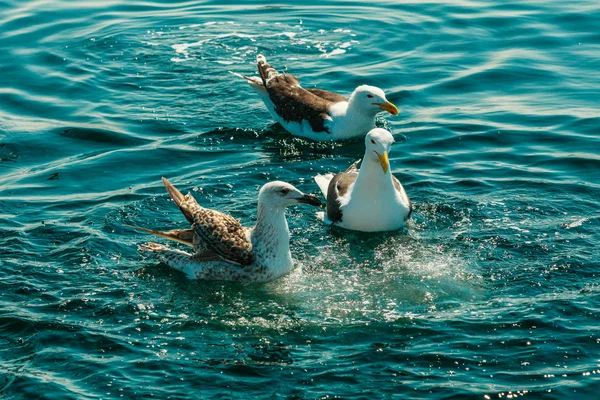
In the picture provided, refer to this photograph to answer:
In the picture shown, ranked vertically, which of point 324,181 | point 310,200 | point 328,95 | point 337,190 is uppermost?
point 328,95

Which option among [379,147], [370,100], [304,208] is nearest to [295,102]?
[370,100]

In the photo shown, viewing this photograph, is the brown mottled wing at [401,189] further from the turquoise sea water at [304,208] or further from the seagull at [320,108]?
the seagull at [320,108]

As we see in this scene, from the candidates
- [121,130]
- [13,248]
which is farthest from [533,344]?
[121,130]

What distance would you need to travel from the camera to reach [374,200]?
13234mm

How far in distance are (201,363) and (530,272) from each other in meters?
4.11

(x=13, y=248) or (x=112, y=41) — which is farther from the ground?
(x=112, y=41)

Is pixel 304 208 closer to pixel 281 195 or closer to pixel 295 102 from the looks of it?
pixel 281 195

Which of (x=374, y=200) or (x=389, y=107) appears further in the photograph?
(x=389, y=107)

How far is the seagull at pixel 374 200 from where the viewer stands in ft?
43.3

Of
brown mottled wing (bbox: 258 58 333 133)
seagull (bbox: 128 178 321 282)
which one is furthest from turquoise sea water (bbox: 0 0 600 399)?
brown mottled wing (bbox: 258 58 333 133)

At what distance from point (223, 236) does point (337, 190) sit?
2.54 meters

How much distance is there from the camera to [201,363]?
987 cm

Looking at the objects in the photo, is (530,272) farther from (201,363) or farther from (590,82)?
(590,82)

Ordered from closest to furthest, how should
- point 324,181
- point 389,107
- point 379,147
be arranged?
point 379,147 < point 324,181 < point 389,107
